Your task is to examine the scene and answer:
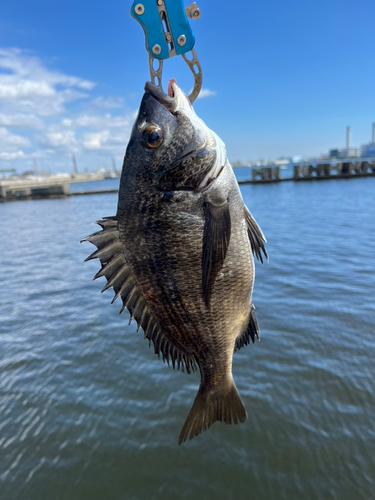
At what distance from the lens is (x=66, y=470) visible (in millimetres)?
3248

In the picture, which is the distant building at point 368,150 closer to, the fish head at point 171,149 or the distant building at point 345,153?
the distant building at point 345,153

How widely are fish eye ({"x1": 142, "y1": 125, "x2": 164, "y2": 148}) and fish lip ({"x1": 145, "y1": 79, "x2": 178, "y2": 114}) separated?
16 centimetres

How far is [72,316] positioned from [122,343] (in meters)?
1.79

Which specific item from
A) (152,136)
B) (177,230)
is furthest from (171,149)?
(177,230)

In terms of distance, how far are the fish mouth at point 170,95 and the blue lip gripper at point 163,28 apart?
12 centimetres

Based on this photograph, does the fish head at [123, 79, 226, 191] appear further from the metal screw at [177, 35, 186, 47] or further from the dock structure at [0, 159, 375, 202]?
the dock structure at [0, 159, 375, 202]

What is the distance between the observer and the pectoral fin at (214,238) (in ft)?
6.43

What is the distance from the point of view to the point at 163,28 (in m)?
1.89

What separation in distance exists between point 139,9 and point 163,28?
0.56 feet

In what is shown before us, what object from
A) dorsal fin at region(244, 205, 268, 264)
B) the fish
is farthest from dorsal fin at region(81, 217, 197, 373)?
dorsal fin at region(244, 205, 268, 264)

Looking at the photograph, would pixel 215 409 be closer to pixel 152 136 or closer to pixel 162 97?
pixel 152 136

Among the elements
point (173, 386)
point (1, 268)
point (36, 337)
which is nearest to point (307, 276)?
point (173, 386)

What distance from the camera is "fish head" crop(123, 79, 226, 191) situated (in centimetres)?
200

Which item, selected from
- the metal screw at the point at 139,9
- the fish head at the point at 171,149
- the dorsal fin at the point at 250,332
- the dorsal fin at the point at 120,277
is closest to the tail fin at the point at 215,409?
the dorsal fin at the point at 250,332
